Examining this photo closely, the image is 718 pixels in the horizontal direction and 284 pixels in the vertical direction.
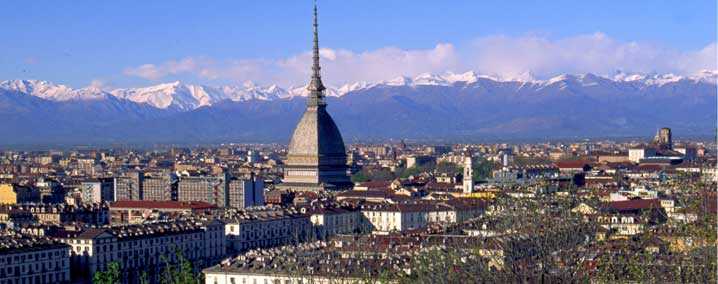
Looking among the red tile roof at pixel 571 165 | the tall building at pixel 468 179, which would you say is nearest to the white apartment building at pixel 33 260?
the tall building at pixel 468 179

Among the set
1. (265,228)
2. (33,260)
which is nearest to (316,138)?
(265,228)

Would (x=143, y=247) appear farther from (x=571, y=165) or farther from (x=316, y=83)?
(x=571, y=165)

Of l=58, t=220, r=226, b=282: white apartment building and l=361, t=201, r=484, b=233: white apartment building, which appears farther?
l=361, t=201, r=484, b=233: white apartment building

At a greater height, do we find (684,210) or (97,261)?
(684,210)

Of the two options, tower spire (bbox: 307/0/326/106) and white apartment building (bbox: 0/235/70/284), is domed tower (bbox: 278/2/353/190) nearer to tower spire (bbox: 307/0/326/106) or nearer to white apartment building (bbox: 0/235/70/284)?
tower spire (bbox: 307/0/326/106)

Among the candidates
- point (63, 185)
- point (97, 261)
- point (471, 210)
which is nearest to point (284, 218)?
point (471, 210)

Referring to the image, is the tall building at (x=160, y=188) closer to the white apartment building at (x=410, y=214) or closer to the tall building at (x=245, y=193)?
the tall building at (x=245, y=193)

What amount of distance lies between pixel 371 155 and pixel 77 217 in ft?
320

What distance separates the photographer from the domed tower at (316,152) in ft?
316

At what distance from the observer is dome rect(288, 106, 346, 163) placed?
9669cm

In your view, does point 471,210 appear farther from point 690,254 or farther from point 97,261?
point 690,254

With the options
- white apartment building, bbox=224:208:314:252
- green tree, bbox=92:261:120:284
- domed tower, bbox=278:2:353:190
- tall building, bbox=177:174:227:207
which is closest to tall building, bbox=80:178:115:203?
tall building, bbox=177:174:227:207

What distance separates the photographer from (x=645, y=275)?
72.9ft

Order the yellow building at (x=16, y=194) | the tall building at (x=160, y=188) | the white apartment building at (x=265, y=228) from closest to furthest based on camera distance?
1. the white apartment building at (x=265, y=228)
2. the yellow building at (x=16, y=194)
3. the tall building at (x=160, y=188)
